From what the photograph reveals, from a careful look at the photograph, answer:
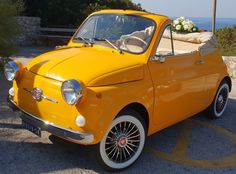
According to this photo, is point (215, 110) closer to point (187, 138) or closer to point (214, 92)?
point (214, 92)

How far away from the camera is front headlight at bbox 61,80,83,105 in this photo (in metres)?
3.71

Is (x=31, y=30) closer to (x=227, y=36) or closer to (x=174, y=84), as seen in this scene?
(x=227, y=36)

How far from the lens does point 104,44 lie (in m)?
4.92

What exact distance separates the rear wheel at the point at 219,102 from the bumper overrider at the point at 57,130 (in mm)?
2981

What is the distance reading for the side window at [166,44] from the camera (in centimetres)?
499

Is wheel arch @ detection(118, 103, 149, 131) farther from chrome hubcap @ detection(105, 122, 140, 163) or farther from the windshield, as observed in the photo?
the windshield

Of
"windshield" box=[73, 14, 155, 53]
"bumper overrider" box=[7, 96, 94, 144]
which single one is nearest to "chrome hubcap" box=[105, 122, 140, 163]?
"bumper overrider" box=[7, 96, 94, 144]

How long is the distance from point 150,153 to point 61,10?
44.7 ft

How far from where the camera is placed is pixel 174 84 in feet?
15.7

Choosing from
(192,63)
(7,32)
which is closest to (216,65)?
(192,63)

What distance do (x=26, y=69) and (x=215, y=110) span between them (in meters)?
3.26

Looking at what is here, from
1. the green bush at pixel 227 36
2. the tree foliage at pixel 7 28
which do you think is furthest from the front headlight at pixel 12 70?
the green bush at pixel 227 36

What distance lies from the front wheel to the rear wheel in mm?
2148

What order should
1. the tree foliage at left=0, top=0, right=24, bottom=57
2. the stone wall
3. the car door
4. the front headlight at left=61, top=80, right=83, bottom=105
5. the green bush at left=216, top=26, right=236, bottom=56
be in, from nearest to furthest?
the front headlight at left=61, top=80, right=83, bottom=105, the car door, the tree foliage at left=0, top=0, right=24, bottom=57, the green bush at left=216, top=26, right=236, bottom=56, the stone wall
